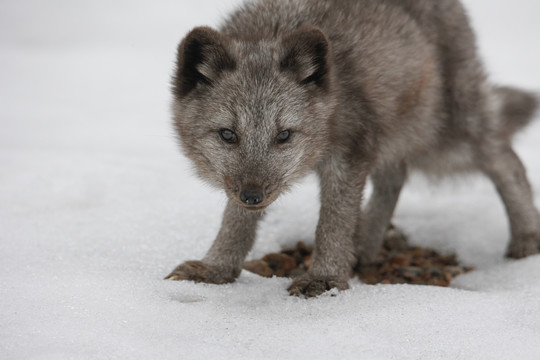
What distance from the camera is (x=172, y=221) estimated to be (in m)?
5.29

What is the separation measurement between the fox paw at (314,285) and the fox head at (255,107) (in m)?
0.66

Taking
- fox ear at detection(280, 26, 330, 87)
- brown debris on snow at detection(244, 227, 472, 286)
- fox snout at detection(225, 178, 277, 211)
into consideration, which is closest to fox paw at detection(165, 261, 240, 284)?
brown debris on snow at detection(244, 227, 472, 286)

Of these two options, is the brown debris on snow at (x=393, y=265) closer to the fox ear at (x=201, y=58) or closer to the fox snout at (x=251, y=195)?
the fox snout at (x=251, y=195)

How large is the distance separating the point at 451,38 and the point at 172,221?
2947 mm

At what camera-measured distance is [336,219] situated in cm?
419

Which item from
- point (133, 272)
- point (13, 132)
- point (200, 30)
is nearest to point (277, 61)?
point (200, 30)

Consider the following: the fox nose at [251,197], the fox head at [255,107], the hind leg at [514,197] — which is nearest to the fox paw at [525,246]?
the hind leg at [514,197]

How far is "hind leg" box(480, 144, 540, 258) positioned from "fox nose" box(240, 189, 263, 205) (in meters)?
2.77

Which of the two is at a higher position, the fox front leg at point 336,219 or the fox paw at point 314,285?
the fox front leg at point 336,219

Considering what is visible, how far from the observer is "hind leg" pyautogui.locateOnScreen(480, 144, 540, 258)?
5.45 meters

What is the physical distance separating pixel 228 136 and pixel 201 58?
578mm

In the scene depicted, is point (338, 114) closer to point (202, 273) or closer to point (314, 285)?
point (314, 285)

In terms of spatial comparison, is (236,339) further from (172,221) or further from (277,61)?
(172,221)

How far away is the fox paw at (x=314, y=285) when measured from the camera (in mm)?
3912
